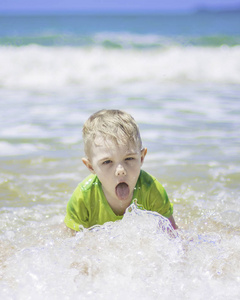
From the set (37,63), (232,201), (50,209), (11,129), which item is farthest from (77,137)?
(37,63)

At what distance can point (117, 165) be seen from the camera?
258 centimetres

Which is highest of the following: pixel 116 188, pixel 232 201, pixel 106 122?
pixel 106 122

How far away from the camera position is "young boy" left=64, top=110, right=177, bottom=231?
8.48 feet

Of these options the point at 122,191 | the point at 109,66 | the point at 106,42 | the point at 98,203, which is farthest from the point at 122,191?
the point at 106,42

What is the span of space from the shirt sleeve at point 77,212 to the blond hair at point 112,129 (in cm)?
33

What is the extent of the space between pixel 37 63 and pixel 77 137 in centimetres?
721

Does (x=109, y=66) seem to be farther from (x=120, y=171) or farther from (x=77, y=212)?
(x=120, y=171)

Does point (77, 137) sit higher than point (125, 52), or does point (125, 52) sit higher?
point (125, 52)

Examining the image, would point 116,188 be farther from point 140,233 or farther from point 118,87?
point 118,87

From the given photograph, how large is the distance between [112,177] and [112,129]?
279mm

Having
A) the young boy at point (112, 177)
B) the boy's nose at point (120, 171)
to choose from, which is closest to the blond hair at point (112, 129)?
the young boy at point (112, 177)

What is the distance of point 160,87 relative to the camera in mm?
9766

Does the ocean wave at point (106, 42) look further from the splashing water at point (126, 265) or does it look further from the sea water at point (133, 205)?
the splashing water at point (126, 265)

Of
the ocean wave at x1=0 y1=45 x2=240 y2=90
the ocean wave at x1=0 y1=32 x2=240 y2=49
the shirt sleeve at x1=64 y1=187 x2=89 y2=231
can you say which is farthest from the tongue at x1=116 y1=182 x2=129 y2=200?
the ocean wave at x1=0 y1=32 x2=240 y2=49
